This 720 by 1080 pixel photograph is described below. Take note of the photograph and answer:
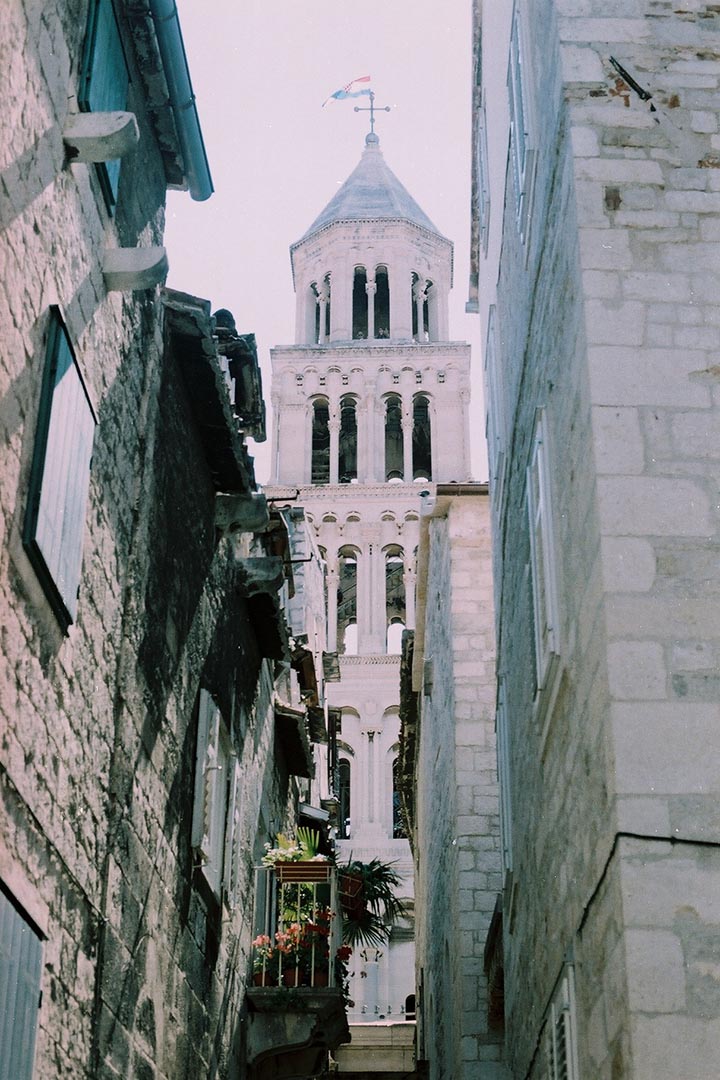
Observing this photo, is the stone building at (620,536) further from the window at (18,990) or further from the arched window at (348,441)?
the arched window at (348,441)

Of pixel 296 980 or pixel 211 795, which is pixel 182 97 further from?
pixel 296 980

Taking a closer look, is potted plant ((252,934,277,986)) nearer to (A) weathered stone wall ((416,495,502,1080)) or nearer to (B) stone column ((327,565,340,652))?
(A) weathered stone wall ((416,495,502,1080))

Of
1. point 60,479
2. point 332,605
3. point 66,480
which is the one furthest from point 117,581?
point 332,605

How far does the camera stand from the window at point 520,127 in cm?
1007

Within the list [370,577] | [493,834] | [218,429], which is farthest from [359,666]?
[218,429]

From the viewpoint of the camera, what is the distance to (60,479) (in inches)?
292

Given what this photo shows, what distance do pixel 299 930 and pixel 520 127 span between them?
697cm

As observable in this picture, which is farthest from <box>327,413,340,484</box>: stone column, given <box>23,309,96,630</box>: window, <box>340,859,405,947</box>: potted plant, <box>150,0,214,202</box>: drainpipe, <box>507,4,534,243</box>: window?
<box>23,309,96,630</box>: window

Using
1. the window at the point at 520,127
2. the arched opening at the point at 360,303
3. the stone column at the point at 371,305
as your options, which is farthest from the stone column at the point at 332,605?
the window at the point at 520,127

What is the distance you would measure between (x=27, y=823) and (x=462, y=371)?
156 ft

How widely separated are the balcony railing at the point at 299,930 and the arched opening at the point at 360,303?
43974 mm

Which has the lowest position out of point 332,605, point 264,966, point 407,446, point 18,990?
point 18,990

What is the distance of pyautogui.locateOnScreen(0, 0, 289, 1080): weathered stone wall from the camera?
694 cm

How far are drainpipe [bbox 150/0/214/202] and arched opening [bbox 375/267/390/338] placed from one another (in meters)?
46.4
